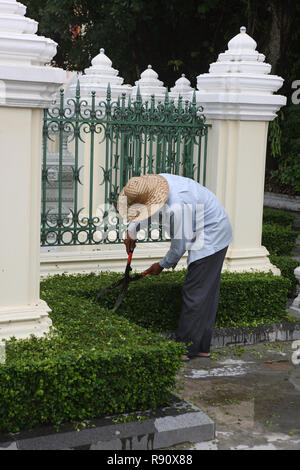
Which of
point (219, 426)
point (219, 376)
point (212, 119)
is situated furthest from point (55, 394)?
point (212, 119)

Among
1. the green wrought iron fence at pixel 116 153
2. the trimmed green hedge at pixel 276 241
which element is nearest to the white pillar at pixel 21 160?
the green wrought iron fence at pixel 116 153

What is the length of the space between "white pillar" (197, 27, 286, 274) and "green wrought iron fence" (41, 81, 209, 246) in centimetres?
20

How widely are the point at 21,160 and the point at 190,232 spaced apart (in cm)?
156

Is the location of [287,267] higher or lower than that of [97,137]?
lower

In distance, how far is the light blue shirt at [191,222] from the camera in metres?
5.66

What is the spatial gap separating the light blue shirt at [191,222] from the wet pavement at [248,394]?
0.91 metres

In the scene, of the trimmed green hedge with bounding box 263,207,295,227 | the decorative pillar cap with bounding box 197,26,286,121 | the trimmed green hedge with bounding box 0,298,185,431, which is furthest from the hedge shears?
the trimmed green hedge with bounding box 263,207,295,227

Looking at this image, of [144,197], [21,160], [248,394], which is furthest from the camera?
[144,197]

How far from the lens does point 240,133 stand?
23.7ft

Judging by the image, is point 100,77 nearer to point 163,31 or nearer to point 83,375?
point 83,375

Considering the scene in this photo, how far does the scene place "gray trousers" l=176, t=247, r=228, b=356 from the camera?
5906mm

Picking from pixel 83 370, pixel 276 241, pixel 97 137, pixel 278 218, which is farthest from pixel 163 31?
pixel 83 370

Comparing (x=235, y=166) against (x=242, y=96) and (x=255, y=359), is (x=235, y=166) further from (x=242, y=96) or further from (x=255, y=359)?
(x=255, y=359)

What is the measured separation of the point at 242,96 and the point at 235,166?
0.68 metres
